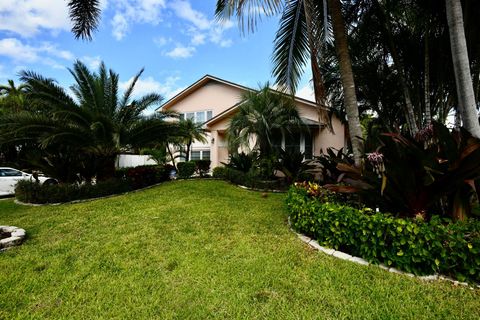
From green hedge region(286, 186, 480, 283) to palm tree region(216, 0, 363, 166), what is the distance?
171 cm

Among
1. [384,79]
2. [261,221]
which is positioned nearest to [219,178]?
[261,221]

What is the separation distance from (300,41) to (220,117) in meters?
8.85

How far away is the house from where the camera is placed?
13.6 m

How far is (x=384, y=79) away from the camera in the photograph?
10.5m

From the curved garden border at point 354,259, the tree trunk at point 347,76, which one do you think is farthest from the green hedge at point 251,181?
the curved garden border at point 354,259

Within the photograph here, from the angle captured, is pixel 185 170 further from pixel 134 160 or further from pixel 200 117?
pixel 134 160

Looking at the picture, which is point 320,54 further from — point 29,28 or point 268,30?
point 29,28

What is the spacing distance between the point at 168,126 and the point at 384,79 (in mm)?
9706

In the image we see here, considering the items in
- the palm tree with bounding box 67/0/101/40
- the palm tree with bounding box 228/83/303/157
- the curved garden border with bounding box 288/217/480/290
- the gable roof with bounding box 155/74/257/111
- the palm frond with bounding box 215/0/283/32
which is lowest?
the curved garden border with bounding box 288/217/480/290

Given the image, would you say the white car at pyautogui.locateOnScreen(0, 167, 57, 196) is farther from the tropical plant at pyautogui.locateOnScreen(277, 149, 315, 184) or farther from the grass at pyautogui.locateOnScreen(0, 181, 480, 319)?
the tropical plant at pyautogui.locateOnScreen(277, 149, 315, 184)

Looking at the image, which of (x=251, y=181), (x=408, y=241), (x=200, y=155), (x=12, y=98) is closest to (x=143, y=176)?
(x=251, y=181)

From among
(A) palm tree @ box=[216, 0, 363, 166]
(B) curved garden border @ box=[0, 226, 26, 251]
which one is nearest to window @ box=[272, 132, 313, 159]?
(A) palm tree @ box=[216, 0, 363, 166]

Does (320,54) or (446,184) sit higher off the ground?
(320,54)

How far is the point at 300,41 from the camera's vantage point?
680 centimetres
